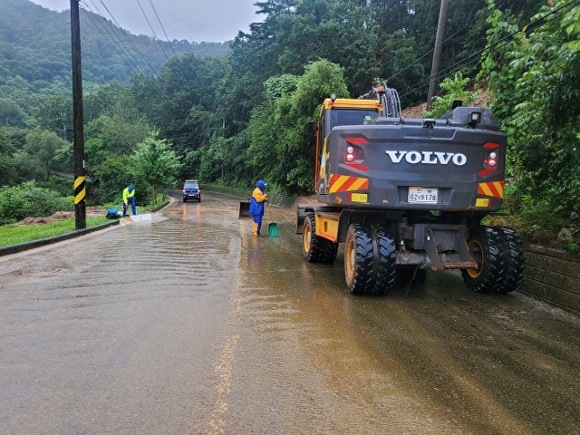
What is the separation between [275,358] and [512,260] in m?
4.04

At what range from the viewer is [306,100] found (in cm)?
2675

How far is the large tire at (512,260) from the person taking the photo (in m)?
6.41

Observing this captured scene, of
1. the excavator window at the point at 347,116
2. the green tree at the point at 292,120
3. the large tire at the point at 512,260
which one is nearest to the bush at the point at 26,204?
the green tree at the point at 292,120

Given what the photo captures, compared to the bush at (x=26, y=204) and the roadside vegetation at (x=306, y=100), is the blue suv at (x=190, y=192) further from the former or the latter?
the bush at (x=26, y=204)

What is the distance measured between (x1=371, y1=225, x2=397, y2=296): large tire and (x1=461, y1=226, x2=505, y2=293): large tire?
1427mm

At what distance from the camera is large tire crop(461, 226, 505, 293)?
21.2 ft

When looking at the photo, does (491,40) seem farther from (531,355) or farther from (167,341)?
(167,341)

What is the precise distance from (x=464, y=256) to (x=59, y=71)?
141 m

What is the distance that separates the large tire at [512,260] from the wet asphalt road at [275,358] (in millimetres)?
282

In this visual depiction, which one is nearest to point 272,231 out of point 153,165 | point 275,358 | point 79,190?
point 79,190

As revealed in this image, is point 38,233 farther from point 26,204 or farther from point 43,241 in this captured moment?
point 26,204

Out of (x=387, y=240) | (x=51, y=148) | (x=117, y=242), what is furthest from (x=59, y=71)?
(x=387, y=240)

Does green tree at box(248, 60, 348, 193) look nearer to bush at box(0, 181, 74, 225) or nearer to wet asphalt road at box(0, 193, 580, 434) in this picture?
bush at box(0, 181, 74, 225)

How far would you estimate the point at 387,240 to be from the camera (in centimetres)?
632
